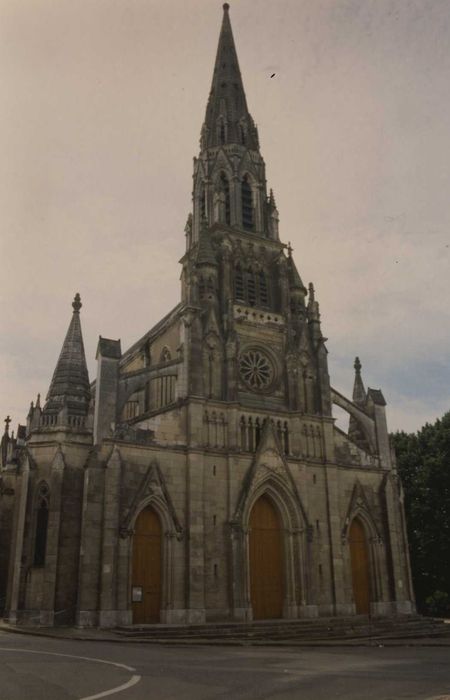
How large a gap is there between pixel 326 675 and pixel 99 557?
1599 cm

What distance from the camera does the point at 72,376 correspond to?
111 feet

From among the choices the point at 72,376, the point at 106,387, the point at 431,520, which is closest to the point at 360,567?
the point at 431,520

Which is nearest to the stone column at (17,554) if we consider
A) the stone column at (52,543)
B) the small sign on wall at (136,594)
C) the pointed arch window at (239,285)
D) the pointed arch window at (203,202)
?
the stone column at (52,543)

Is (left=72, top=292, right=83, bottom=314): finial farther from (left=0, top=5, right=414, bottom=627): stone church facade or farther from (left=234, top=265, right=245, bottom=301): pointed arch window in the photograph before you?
(left=234, top=265, right=245, bottom=301): pointed arch window

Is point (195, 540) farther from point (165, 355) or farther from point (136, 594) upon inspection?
point (165, 355)

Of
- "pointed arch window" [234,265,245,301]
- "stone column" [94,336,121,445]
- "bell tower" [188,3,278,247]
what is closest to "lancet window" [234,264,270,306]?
"pointed arch window" [234,265,245,301]

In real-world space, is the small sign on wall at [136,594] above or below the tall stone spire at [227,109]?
below

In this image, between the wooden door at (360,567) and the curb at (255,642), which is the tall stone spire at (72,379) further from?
the wooden door at (360,567)

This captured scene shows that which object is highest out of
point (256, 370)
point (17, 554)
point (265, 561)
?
point (256, 370)

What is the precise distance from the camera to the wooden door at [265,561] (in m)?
29.8

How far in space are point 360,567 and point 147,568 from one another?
1214cm

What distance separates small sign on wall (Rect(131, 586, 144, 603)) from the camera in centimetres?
2656

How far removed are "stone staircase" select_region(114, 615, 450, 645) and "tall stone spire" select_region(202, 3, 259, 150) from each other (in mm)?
30559

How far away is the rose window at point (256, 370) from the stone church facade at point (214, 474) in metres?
0.08
